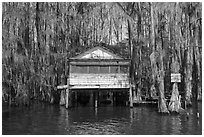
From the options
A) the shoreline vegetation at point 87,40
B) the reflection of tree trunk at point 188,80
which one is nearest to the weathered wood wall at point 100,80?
the shoreline vegetation at point 87,40

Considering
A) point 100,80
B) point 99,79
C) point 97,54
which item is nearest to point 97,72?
point 99,79

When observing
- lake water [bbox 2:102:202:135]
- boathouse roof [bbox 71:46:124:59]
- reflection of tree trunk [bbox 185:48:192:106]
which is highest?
boathouse roof [bbox 71:46:124:59]

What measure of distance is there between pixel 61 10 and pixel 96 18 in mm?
4459

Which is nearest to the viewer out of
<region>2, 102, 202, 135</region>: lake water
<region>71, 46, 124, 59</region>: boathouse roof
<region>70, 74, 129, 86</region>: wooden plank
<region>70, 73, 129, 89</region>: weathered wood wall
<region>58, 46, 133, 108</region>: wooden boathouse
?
<region>2, 102, 202, 135</region>: lake water

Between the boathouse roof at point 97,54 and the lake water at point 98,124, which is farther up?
the boathouse roof at point 97,54

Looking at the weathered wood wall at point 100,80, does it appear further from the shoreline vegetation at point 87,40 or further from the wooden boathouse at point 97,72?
the shoreline vegetation at point 87,40

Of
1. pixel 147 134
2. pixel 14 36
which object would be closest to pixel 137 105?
pixel 14 36

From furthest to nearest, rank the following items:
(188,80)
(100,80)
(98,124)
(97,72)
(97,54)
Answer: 1. (188,80)
2. (97,72)
3. (97,54)
4. (100,80)
5. (98,124)

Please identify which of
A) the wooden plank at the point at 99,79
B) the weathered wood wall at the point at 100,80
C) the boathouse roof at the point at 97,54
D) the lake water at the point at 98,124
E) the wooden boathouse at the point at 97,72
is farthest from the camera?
the boathouse roof at the point at 97,54

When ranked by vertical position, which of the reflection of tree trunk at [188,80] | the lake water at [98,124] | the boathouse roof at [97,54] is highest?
the boathouse roof at [97,54]

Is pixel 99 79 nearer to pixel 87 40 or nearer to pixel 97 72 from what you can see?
pixel 97 72

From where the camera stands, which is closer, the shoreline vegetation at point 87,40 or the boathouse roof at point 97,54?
the shoreline vegetation at point 87,40

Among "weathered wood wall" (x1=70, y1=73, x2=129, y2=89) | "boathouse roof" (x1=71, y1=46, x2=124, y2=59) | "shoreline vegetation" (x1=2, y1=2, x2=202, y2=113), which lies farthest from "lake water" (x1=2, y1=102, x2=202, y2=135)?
"boathouse roof" (x1=71, y1=46, x2=124, y2=59)

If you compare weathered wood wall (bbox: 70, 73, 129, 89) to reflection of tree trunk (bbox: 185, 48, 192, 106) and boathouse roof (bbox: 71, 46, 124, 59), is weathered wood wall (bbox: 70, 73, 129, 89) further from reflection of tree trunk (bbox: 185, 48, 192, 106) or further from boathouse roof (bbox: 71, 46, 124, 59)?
reflection of tree trunk (bbox: 185, 48, 192, 106)
